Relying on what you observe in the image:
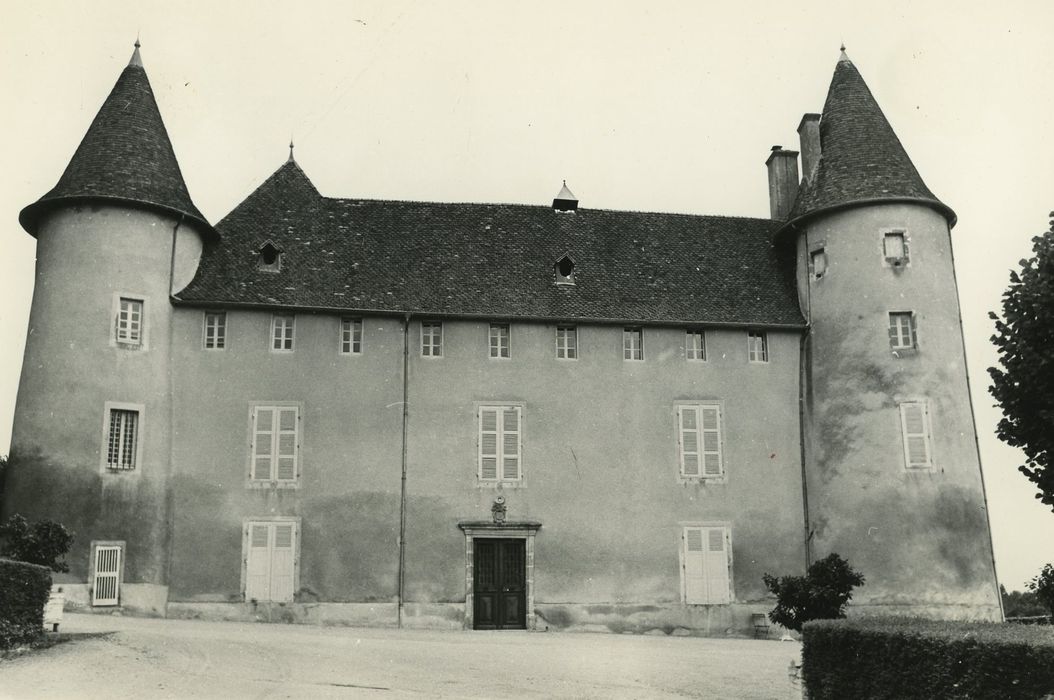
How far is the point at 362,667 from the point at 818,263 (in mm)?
16412

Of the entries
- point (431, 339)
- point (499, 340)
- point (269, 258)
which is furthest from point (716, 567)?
point (269, 258)

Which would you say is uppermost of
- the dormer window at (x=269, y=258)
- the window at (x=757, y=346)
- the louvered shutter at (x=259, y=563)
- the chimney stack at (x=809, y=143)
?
the chimney stack at (x=809, y=143)

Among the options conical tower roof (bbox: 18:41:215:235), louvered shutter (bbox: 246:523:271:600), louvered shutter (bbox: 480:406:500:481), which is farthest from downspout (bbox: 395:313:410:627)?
conical tower roof (bbox: 18:41:215:235)

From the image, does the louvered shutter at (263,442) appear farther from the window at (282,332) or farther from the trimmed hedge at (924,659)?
the trimmed hedge at (924,659)

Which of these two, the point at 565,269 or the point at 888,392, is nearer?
the point at 888,392

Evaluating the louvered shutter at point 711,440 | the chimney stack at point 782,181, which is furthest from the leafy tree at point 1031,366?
the chimney stack at point 782,181

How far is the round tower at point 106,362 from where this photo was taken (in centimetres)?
2333

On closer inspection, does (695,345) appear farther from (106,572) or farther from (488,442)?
(106,572)

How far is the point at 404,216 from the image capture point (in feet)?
96.0

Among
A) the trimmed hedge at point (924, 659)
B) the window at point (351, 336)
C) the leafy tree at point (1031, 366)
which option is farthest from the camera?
the window at point (351, 336)

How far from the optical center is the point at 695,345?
1076 inches

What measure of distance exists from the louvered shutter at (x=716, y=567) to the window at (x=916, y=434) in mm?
4637

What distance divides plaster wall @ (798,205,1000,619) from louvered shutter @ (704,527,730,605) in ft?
7.40

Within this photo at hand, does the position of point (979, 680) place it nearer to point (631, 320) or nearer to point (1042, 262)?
point (1042, 262)
